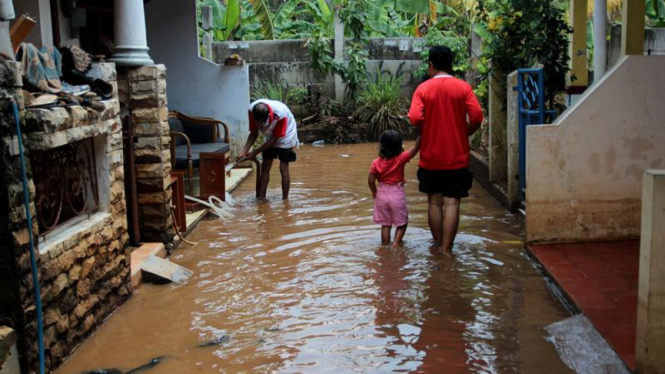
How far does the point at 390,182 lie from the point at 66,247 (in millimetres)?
3384

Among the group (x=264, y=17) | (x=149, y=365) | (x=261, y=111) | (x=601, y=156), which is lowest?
(x=149, y=365)

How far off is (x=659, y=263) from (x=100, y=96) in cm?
424

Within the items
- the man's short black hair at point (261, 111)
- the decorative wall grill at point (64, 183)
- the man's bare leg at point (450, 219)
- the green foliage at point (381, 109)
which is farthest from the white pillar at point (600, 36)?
the green foliage at point (381, 109)

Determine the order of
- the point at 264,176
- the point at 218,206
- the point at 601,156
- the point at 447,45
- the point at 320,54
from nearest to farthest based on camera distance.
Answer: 1. the point at 601,156
2. the point at 218,206
3. the point at 264,176
4. the point at 447,45
5. the point at 320,54

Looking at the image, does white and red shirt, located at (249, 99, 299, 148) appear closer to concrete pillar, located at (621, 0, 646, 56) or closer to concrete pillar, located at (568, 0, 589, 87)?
concrete pillar, located at (568, 0, 589, 87)

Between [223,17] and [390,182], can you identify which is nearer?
[390,182]

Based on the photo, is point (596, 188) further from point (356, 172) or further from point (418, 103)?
point (356, 172)

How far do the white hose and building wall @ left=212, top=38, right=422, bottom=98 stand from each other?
965cm

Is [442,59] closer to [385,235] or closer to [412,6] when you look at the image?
[385,235]

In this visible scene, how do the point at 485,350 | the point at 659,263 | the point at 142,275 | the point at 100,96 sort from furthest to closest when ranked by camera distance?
1. the point at 142,275
2. the point at 100,96
3. the point at 485,350
4. the point at 659,263

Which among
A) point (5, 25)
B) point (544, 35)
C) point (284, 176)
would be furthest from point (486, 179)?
point (5, 25)

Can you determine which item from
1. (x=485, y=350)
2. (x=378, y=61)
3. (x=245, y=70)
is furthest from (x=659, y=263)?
(x=378, y=61)

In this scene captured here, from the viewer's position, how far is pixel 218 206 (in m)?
9.81

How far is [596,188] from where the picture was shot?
706 cm
